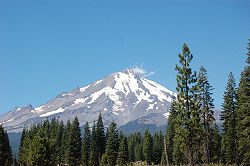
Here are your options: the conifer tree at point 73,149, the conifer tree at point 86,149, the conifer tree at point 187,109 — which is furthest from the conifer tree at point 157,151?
the conifer tree at point 187,109

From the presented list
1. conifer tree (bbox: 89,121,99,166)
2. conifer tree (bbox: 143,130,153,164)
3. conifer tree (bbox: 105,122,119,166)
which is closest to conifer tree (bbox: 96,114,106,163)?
conifer tree (bbox: 89,121,99,166)

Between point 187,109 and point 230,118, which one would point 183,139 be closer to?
point 187,109

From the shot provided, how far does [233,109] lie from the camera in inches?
3120

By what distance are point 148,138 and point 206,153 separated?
7227 centimetres

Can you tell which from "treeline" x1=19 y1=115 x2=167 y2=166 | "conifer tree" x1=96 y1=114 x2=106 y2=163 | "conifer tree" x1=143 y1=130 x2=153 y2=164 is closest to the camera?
"treeline" x1=19 y1=115 x2=167 y2=166

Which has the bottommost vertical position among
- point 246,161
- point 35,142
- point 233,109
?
point 246,161

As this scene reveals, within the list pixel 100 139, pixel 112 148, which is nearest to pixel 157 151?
pixel 100 139

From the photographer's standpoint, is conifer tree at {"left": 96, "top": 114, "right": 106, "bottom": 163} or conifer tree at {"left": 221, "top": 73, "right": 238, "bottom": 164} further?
conifer tree at {"left": 96, "top": 114, "right": 106, "bottom": 163}

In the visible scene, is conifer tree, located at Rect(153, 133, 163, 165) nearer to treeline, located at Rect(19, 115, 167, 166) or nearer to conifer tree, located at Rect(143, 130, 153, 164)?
treeline, located at Rect(19, 115, 167, 166)

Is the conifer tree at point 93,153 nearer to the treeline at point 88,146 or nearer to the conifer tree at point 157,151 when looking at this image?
the treeline at point 88,146

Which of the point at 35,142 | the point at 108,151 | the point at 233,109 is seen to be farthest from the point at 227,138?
the point at 35,142

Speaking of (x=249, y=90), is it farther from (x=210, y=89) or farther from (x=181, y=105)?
(x=210, y=89)

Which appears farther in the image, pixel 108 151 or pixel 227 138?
pixel 108 151

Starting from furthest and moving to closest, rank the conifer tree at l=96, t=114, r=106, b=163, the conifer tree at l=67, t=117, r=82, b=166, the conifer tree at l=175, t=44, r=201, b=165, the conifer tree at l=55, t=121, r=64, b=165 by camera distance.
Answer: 1. the conifer tree at l=96, t=114, r=106, b=163
2. the conifer tree at l=55, t=121, r=64, b=165
3. the conifer tree at l=67, t=117, r=82, b=166
4. the conifer tree at l=175, t=44, r=201, b=165
